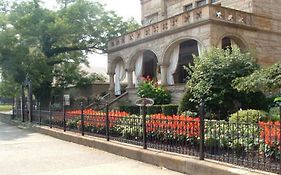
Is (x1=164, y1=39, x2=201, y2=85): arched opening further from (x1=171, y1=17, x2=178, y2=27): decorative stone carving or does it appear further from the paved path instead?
the paved path

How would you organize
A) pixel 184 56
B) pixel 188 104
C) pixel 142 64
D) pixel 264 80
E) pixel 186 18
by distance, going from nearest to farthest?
pixel 264 80
pixel 188 104
pixel 186 18
pixel 184 56
pixel 142 64

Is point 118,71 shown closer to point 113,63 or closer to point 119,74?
point 119,74

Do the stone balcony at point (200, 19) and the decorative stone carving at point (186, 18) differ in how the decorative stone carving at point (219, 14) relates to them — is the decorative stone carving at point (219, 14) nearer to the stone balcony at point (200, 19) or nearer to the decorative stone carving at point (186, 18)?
the stone balcony at point (200, 19)

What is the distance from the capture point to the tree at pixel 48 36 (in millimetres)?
25797

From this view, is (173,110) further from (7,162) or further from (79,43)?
(79,43)

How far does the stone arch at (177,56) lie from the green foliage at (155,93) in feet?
6.38

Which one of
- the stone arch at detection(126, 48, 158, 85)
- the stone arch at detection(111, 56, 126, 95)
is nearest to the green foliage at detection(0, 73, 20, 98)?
the stone arch at detection(111, 56, 126, 95)

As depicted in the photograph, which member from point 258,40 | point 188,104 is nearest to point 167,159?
point 188,104

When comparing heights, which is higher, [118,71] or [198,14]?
[198,14]

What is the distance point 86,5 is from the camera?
2961 centimetres

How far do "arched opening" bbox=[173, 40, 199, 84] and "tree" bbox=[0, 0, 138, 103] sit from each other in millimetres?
7969

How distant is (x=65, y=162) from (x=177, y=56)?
15.0 meters

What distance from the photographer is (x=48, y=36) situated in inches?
1135

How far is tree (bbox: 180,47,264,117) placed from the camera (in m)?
14.2
